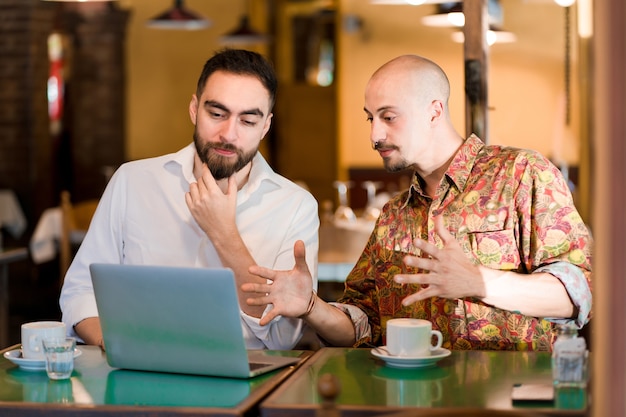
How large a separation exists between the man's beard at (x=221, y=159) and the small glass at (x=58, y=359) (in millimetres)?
750

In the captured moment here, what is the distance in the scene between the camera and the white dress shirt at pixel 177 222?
2.66 metres

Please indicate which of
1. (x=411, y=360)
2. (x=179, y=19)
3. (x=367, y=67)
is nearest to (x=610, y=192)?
(x=411, y=360)

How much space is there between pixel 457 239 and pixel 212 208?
617 mm

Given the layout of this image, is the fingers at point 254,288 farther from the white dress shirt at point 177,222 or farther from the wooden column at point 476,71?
the wooden column at point 476,71

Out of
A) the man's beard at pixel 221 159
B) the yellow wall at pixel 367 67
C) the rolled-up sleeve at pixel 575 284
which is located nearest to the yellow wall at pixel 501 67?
the yellow wall at pixel 367 67

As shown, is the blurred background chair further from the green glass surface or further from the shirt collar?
the green glass surface

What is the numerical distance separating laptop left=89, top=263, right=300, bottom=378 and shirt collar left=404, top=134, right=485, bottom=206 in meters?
0.73

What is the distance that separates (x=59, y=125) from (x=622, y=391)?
375 inches

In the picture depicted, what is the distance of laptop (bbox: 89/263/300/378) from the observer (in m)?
1.88

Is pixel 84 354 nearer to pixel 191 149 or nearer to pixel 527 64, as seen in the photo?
pixel 191 149

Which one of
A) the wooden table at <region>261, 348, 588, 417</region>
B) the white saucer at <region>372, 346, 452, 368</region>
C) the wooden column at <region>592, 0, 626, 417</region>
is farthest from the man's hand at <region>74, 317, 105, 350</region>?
the wooden column at <region>592, 0, 626, 417</region>

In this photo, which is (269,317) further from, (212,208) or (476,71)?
(476,71)

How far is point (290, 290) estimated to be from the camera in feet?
7.30

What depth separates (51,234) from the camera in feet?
22.7
